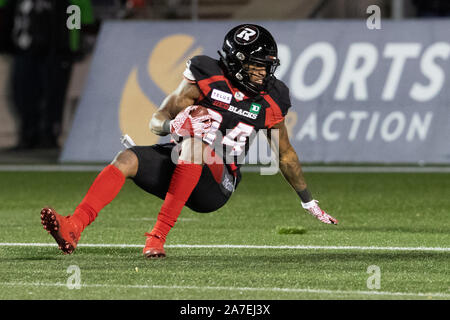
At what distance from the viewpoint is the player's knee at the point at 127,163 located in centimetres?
784

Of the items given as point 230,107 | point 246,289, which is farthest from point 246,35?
point 246,289

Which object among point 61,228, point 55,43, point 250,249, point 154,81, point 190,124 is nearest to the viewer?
point 61,228

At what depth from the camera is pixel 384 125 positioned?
698 inches

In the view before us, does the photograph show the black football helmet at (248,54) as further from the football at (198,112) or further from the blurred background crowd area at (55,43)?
the blurred background crowd area at (55,43)

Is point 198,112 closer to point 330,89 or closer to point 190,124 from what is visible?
point 190,124

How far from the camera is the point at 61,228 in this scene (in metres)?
7.51

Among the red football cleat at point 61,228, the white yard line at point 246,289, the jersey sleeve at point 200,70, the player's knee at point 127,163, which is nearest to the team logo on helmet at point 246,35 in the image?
the jersey sleeve at point 200,70

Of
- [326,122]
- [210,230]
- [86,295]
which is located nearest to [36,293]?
[86,295]

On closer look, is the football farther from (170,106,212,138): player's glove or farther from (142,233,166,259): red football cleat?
(142,233,166,259): red football cleat

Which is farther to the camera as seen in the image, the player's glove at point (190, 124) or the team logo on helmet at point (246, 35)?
the team logo on helmet at point (246, 35)

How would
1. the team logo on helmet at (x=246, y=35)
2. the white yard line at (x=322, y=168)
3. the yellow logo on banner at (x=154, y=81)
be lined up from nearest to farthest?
the team logo on helmet at (x=246, y=35), the white yard line at (x=322, y=168), the yellow logo on banner at (x=154, y=81)

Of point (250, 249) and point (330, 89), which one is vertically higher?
point (250, 249)

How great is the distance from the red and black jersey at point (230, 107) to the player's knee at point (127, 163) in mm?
627

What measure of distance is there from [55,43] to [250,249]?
13.5 m
